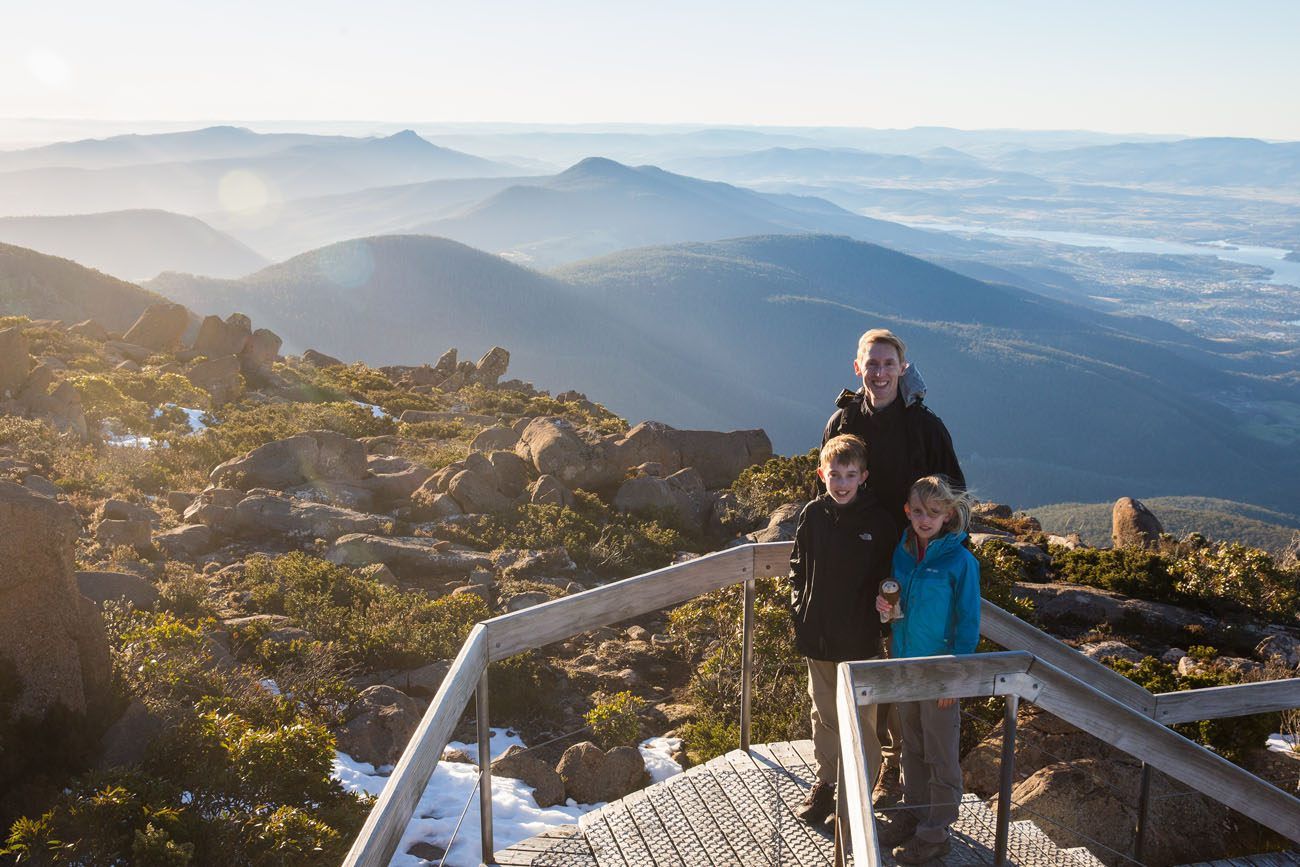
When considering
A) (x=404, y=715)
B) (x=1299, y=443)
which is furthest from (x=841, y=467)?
(x=1299, y=443)

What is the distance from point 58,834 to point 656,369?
535 feet

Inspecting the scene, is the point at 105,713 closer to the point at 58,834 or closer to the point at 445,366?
the point at 58,834

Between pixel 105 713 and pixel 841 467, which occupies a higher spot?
pixel 841 467

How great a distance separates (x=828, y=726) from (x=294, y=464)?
1123cm

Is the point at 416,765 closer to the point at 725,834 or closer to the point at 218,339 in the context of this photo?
the point at 725,834

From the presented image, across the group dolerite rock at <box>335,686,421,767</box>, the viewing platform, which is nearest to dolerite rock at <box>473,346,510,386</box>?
dolerite rock at <box>335,686,421,767</box>

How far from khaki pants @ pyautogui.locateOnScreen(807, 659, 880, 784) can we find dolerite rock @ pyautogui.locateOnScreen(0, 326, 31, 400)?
16467 millimetres

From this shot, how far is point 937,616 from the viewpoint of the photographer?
14.3ft

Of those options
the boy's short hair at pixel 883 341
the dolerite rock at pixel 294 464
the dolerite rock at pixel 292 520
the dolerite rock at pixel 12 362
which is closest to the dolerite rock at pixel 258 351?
the dolerite rock at pixel 12 362

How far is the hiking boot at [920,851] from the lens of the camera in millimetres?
4377

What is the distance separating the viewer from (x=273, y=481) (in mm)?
13695

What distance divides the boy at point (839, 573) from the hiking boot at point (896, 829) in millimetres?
243

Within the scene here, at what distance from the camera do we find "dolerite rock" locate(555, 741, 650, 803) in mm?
6188

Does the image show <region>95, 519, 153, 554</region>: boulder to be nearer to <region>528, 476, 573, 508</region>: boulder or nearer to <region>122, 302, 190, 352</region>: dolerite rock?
<region>528, 476, 573, 508</region>: boulder
